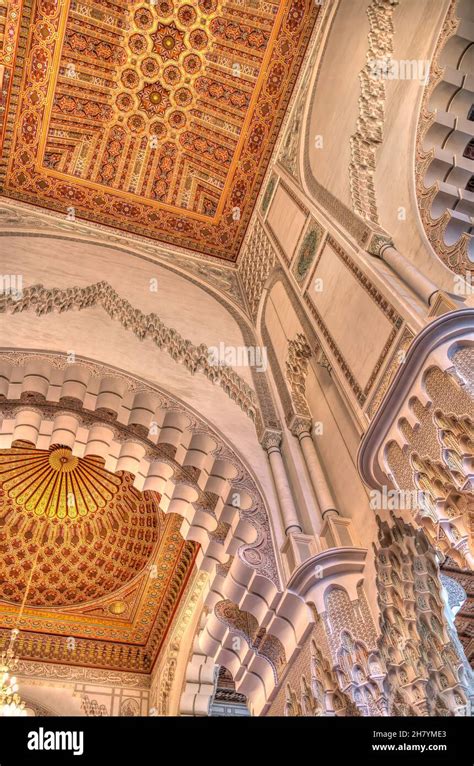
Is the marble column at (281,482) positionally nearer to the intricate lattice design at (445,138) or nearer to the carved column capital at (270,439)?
the carved column capital at (270,439)

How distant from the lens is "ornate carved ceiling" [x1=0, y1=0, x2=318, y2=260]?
253 inches

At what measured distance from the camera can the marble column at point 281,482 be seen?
13.2 ft

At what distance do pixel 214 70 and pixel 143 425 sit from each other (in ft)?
13.6

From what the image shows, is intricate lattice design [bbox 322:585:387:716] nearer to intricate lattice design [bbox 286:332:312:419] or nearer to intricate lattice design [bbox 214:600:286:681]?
intricate lattice design [bbox 214:600:286:681]

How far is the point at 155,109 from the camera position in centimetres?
694

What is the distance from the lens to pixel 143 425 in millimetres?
4977

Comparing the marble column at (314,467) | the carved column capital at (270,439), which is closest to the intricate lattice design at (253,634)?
the marble column at (314,467)

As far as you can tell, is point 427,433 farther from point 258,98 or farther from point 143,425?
point 258,98

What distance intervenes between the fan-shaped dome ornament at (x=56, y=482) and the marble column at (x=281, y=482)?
412 cm

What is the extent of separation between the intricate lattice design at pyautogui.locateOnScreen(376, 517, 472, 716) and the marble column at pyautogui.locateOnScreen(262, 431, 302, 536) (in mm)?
702

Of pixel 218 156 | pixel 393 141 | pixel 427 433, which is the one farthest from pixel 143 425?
pixel 218 156

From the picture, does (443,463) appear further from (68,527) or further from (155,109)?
(68,527)
